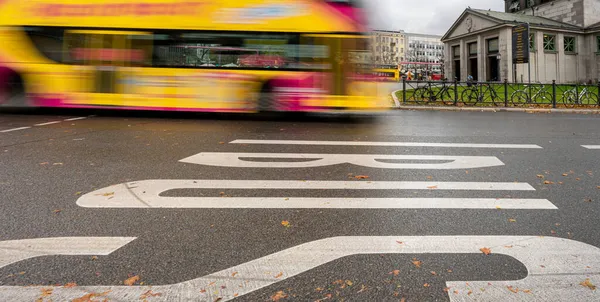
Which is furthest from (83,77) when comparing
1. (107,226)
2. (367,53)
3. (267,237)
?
(267,237)

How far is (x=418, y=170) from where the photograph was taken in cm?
583

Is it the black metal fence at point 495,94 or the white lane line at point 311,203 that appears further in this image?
the black metal fence at point 495,94

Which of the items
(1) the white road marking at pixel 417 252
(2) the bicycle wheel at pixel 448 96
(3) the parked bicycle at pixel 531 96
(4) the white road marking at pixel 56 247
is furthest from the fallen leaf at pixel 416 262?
(3) the parked bicycle at pixel 531 96

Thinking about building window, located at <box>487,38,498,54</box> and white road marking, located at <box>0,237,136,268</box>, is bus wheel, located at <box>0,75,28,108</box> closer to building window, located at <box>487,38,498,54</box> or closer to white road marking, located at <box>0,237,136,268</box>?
white road marking, located at <box>0,237,136,268</box>

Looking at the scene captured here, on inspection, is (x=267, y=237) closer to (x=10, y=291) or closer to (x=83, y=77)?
(x=10, y=291)

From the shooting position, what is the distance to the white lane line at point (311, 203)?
4141mm

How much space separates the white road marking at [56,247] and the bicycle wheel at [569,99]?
22187mm

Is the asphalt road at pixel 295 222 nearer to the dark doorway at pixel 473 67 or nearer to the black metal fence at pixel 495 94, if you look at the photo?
the black metal fence at pixel 495 94

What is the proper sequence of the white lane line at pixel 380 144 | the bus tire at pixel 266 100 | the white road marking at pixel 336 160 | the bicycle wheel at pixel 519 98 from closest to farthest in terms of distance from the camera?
the white road marking at pixel 336 160 < the white lane line at pixel 380 144 < the bus tire at pixel 266 100 < the bicycle wheel at pixel 519 98

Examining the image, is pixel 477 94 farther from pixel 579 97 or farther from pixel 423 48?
pixel 423 48

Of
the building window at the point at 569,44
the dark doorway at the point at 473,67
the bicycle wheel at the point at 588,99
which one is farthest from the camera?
the dark doorway at the point at 473,67

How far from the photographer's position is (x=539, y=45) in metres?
45.2

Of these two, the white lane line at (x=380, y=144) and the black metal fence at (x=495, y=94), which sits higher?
the black metal fence at (x=495, y=94)

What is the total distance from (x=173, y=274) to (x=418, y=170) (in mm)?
4023
